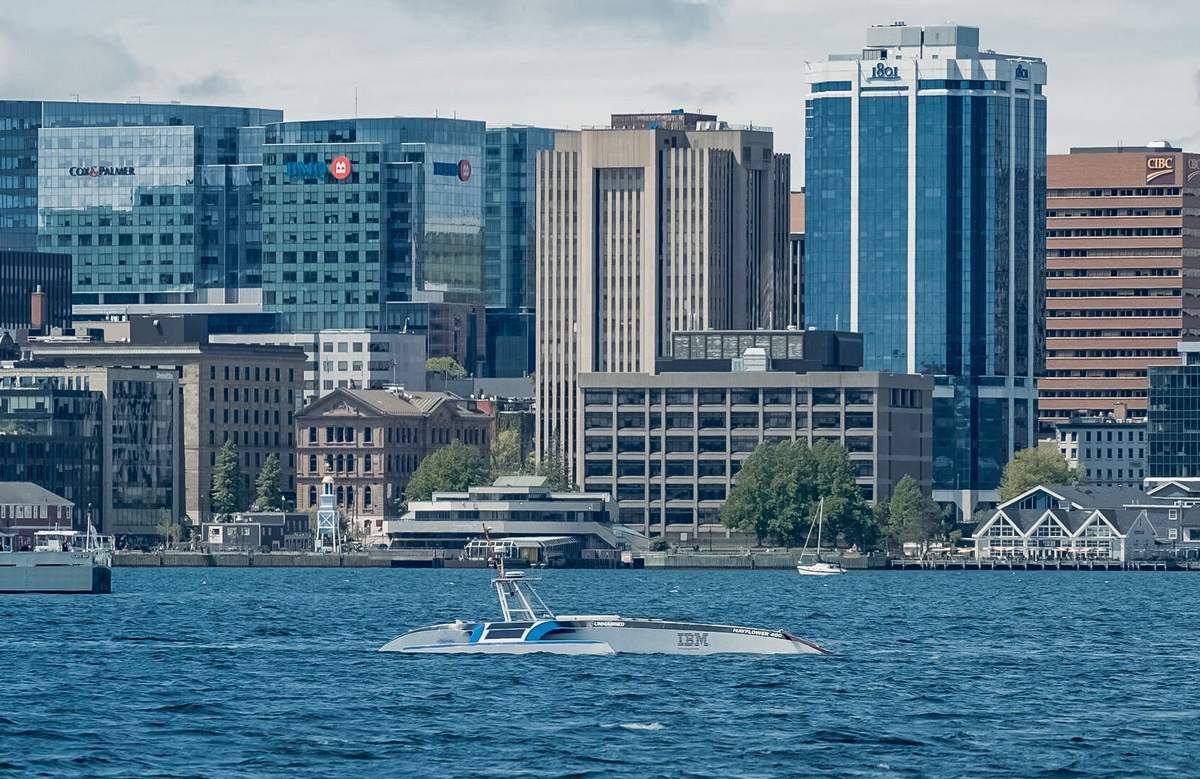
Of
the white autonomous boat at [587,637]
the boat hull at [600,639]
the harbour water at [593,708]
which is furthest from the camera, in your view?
the boat hull at [600,639]

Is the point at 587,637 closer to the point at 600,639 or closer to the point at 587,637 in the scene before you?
the point at 587,637

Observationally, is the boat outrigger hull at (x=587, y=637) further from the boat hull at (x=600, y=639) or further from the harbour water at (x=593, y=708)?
the harbour water at (x=593, y=708)

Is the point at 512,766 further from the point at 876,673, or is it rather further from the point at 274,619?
the point at 274,619

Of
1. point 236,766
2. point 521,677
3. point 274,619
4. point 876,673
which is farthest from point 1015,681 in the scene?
point 274,619

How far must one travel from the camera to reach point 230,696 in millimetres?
121250

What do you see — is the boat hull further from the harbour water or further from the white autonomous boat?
the harbour water

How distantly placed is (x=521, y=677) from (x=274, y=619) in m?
56.3

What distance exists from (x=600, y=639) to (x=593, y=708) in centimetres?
2164

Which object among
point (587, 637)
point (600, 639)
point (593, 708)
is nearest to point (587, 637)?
point (587, 637)

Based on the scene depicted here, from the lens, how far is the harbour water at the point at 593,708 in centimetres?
9738

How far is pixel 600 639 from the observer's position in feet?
441

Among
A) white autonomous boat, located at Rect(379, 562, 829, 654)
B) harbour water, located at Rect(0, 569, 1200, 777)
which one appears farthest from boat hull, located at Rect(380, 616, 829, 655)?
harbour water, located at Rect(0, 569, 1200, 777)

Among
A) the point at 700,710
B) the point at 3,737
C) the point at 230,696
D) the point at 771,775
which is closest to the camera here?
the point at 771,775

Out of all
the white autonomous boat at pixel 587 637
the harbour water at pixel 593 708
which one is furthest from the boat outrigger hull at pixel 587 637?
the harbour water at pixel 593 708
